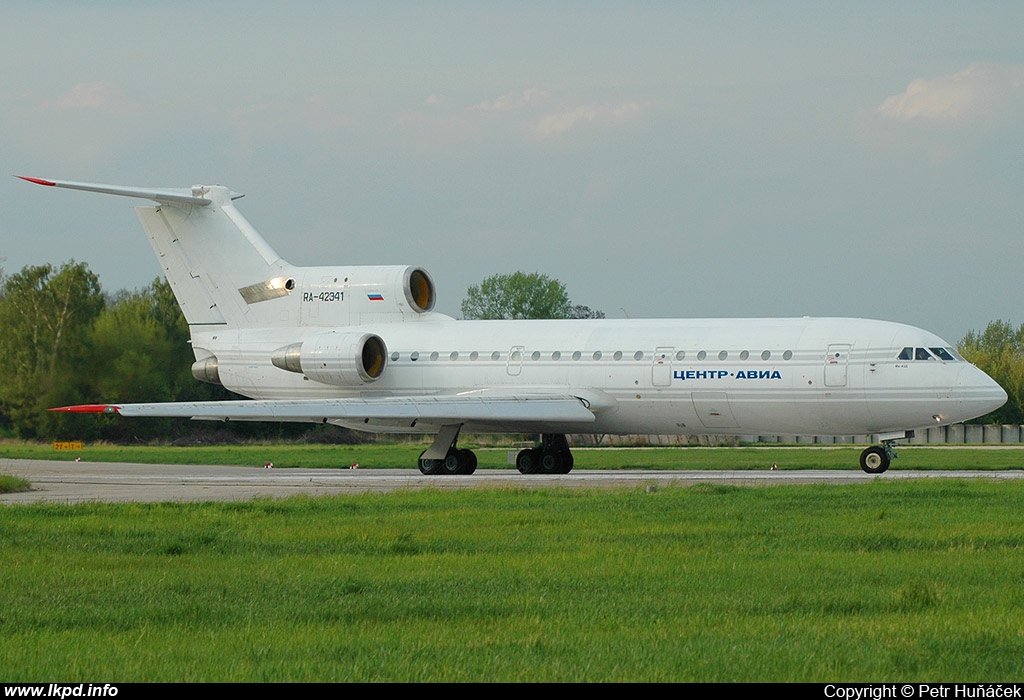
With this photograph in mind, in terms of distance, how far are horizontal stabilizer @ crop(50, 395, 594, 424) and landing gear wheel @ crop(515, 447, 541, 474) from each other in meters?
2.33

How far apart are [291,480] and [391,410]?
8.85 feet

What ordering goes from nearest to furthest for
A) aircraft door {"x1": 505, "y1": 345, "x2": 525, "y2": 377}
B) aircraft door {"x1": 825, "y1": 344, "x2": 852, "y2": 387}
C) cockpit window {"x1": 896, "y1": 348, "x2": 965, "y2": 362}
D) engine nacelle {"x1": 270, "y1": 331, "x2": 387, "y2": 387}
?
1. cockpit window {"x1": 896, "y1": 348, "x2": 965, "y2": 362}
2. aircraft door {"x1": 825, "y1": 344, "x2": 852, "y2": 387}
3. aircraft door {"x1": 505, "y1": 345, "x2": 525, "y2": 377}
4. engine nacelle {"x1": 270, "y1": 331, "x2": 387, "y2": 387}

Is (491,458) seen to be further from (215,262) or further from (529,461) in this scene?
(215,262)

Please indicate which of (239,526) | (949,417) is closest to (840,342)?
(949,417)

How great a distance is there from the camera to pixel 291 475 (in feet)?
104

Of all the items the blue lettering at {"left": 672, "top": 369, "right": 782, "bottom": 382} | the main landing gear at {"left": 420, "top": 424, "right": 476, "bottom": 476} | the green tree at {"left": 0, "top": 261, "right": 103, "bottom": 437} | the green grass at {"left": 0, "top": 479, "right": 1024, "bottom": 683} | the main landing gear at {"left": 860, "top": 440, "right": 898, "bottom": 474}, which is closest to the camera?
the green grass at {"left": 0, "top": 479, "right": 1024, "bottom": 683}

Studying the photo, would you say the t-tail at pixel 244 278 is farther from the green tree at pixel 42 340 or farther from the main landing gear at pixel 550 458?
the green tree at pixel 42 340

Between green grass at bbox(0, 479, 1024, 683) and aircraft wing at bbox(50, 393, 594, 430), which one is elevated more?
aircraft wing at bbox(50, 393, 594, 430)

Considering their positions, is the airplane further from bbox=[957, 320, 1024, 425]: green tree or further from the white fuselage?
bbox=[957, 320, 1024, 425]: green tree

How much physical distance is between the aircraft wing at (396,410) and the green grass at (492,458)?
19.2 feet

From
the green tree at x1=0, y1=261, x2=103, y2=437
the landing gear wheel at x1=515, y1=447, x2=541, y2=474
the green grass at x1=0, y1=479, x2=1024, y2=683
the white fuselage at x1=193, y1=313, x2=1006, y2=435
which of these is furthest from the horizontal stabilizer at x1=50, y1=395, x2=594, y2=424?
the green tree at x1=0, y1=261, x2=103, y2=437

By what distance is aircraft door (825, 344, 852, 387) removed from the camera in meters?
28.3
